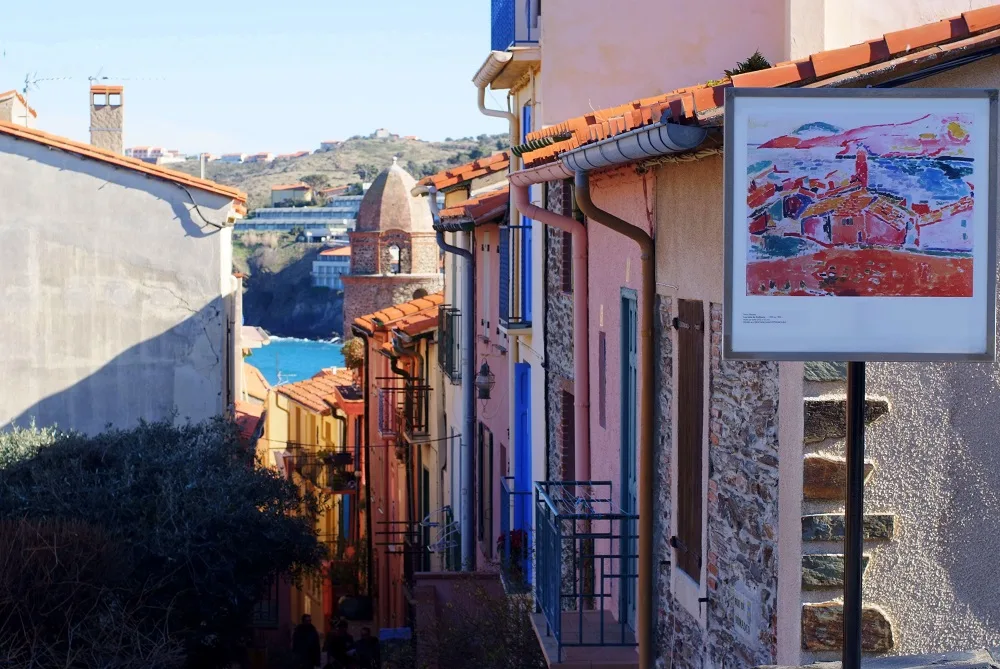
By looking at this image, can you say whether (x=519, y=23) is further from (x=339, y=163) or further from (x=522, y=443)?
(x=339, y=163)

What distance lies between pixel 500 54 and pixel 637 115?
6.27 meters

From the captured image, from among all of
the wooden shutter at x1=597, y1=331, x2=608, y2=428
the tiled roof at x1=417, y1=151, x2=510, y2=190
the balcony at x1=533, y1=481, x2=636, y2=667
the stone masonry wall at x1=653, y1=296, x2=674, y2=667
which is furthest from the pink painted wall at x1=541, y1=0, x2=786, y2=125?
the tiled roof at x1=417, y1=151, x2=510, y2=190

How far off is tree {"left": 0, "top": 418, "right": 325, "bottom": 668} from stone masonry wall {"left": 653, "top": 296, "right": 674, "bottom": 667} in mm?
6597

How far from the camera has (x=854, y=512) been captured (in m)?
3.92

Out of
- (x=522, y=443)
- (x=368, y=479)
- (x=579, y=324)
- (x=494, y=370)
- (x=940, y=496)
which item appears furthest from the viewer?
(x=368, y=479)

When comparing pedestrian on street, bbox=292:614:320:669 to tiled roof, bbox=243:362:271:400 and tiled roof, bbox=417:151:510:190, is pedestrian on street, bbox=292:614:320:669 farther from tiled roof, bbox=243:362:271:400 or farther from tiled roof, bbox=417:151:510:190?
tiled roof, bbox=243:362:271:400

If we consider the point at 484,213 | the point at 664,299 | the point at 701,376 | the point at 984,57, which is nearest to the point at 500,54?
the point at 484,213

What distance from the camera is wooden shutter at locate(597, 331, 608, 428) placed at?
9.45 metres

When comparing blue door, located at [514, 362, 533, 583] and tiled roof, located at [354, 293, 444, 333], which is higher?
tiled roof, located at [354, 293, 444, 333]

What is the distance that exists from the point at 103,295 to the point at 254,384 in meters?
24.2

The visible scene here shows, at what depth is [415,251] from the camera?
154 feet

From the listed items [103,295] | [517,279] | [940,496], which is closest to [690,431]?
[940,496]

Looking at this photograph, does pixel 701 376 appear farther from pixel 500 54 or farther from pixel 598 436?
pixel 500 54

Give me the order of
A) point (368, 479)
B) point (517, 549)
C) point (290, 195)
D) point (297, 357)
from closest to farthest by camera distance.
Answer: point (517, 549) → point (368, 479) → point (297, 357) → point (290, 195)
